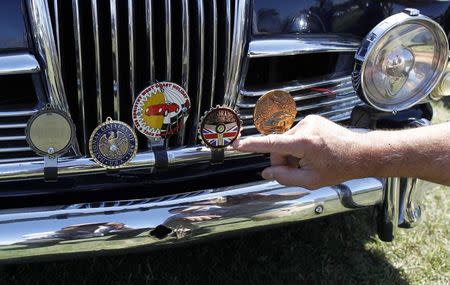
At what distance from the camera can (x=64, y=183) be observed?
81.6 inches

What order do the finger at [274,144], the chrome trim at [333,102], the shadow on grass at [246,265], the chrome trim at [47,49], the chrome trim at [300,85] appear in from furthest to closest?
the shadow on grass at [246,265] → the chrome trim at [333,102] → the chrome trim at [300,85] → the chrome trim at [47,49] → the finger at [274,144]

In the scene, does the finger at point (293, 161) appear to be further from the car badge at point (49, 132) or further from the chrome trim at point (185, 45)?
the car badge at point (49, 132)

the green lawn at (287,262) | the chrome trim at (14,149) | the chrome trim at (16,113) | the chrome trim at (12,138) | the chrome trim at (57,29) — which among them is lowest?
the green lawn at (287,262)

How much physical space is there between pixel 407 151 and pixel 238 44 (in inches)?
25.3

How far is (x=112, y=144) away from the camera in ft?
6.32

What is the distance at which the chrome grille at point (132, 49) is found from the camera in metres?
1.88

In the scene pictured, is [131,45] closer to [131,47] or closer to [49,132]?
[131,47]

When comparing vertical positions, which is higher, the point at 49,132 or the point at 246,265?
the point at 49,132

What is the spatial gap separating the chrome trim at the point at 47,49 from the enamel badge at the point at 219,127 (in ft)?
1.42

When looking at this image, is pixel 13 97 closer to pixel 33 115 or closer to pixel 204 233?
pixel 33 115

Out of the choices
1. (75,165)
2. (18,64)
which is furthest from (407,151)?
(18,64)

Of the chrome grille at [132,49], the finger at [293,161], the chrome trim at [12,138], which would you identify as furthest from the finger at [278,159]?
the chrome trim at [12,138]

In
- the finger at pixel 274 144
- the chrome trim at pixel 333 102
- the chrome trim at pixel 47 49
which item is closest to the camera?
the finger at pixel 274 144

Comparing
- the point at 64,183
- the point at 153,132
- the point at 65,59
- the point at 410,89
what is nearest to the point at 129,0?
the point at 65,59
